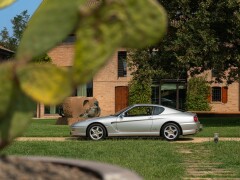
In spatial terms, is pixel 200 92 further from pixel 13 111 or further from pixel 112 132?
pixel 13 111

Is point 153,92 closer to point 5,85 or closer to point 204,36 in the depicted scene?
point 204,36

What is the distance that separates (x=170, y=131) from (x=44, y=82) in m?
16.4

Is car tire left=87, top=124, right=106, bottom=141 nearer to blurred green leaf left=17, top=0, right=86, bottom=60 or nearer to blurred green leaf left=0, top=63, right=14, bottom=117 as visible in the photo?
blurred green leaf left=0, top=63, right=14, bottom=117

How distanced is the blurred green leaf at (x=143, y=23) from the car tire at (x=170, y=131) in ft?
53.4

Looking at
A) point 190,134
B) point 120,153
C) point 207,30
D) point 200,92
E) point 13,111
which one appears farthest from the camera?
point 200,92

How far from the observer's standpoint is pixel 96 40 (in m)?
2.38

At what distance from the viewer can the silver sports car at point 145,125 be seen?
1853 cm

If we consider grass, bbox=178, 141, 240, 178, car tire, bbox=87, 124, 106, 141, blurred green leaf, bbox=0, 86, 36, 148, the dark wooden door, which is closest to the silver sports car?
car tire, bbox=87, 124, 106, 141

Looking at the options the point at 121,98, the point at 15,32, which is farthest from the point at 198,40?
the point at 15,32

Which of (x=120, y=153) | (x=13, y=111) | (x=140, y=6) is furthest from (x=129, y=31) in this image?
(x=120, y=153)

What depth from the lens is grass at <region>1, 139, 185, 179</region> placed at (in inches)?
385

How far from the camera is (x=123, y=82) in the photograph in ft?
140

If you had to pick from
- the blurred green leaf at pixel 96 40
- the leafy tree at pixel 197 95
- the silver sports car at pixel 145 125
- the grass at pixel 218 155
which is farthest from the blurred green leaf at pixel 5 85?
the leafy tree at pixel 197 95

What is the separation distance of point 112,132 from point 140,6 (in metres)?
16.5
